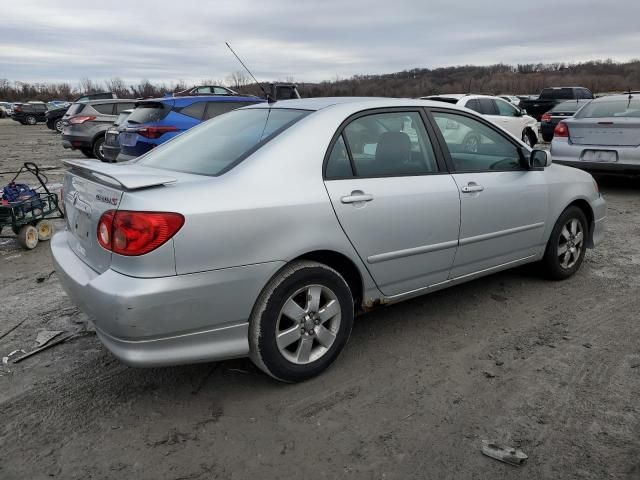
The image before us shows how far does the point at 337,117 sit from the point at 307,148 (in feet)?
1.21

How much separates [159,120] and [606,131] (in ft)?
22.9

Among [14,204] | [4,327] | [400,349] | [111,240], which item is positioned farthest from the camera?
[14,204]

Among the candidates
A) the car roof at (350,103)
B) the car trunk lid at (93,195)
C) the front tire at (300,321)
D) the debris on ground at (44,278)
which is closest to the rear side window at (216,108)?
the debris on ground at (44,278)

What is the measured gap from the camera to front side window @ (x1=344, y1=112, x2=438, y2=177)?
3.31m

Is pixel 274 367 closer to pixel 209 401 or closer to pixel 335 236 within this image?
pixel 209 401

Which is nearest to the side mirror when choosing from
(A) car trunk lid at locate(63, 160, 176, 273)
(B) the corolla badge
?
(A) car trunk lid at locate(63, 160, 176, 273)

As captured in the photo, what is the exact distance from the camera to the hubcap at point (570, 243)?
4.64 m

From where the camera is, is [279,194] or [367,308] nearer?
[279,194]

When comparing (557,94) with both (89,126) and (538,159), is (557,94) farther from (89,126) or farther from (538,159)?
(538,159)

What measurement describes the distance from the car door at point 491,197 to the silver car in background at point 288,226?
13 mm

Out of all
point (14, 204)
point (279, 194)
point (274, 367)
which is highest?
point (279, 194)

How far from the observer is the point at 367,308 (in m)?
3.39

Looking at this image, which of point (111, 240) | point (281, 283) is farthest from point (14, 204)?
point (281, 283)

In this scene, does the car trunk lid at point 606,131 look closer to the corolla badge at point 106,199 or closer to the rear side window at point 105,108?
the corolla badge at point 106,199
